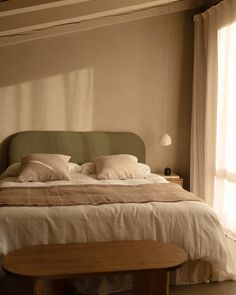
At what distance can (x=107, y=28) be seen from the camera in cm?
481

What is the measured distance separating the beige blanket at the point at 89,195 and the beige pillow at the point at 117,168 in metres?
0.52

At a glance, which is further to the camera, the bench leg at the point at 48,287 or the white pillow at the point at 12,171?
the white pillow at the point at 12,171

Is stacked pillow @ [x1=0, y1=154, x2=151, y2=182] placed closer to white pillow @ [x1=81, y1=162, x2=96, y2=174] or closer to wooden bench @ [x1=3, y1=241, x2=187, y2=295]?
white pillow @ [x1=81, y1=162, x2=96, y2=174]

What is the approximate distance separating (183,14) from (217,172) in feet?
7.24

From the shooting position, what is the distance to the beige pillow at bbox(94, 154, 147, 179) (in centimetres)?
414

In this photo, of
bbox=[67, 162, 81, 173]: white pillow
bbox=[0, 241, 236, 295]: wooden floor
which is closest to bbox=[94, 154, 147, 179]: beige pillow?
bbox=[67, 162, 81, 173]: white pillow

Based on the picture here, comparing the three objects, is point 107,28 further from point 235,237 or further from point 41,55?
point 235,237

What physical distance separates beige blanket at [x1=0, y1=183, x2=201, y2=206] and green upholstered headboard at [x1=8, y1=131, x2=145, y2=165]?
1158 mm

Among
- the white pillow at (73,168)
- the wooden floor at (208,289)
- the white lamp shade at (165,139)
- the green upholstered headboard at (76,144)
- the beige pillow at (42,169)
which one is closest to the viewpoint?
the wooden floor at (208,289)

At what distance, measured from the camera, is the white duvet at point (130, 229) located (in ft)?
8.66

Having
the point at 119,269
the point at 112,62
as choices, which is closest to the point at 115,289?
the point at 119,269

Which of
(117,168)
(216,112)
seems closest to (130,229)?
(117,168)

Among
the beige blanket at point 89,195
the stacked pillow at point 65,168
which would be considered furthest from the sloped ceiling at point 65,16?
the beige blanket at point 89,195

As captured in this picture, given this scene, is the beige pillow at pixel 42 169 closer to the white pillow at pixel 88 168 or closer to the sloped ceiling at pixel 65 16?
the white pillow at pixel 88 168
